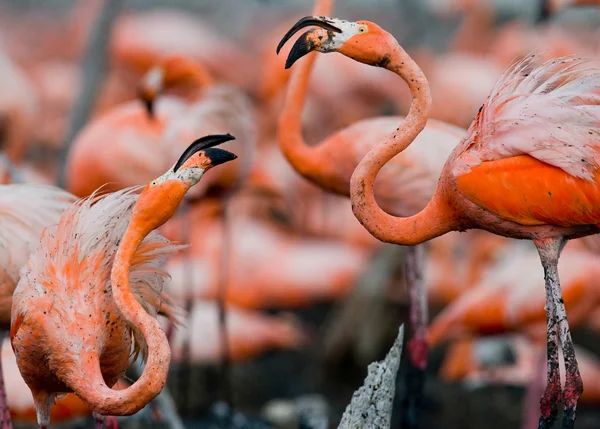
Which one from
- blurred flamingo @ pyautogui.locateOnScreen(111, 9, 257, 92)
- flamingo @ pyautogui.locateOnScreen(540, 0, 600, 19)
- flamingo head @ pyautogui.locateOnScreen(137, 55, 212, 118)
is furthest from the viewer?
blurred flamingo @ pyautogui.locateOnScreen(111, 9, 257, 92)

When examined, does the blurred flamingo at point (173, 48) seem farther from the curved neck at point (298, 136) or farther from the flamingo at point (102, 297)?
the flamingo at point (102, 297)

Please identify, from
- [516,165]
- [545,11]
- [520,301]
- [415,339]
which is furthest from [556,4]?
[516,165]

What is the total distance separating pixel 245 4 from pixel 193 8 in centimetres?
141

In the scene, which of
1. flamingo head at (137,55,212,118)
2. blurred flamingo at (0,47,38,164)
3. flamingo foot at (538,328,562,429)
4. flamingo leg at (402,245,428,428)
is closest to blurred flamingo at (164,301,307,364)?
flamingo head at (137,55,212,118)

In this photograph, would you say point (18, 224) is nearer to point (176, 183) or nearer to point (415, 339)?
point (176, 183)

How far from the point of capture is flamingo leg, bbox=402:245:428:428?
456cm

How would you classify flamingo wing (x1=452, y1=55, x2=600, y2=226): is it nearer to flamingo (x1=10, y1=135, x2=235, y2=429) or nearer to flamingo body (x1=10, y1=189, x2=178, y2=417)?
flamingo (x1=10, y1=135, x2=235, y2=429)

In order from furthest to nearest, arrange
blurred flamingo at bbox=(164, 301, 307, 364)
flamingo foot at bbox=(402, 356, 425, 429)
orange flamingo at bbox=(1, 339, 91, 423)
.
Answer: blurred flamingo at bbox=(164, 301, 307, 364)
flamingo foot at bbox=(402, 356, 425, 429)
orange flamingo at bbox=(1, 339, 91, 423)

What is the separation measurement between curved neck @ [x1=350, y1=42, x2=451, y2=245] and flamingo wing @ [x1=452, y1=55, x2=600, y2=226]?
16 cm

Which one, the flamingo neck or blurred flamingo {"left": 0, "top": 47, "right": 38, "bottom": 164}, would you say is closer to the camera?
the flamingo neck

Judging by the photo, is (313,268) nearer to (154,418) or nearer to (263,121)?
(263,121)

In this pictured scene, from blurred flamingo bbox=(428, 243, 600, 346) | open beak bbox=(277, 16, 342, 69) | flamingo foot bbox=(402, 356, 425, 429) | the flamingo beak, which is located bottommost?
flamingo foot bbox=(402, 356, 425, 429)

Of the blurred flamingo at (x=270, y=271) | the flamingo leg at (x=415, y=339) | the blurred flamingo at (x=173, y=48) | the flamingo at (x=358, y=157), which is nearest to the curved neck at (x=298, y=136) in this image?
the flamingo at (x=358, y=157)

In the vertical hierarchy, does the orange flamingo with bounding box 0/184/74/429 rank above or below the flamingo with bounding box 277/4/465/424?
below
